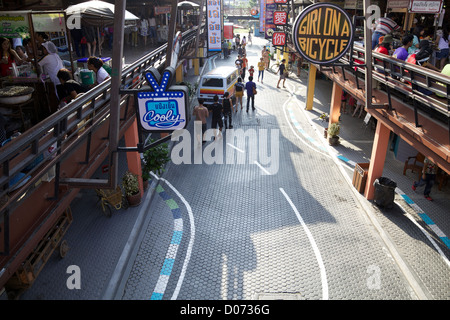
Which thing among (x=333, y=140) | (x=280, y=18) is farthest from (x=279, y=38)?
(x=333, y=140)

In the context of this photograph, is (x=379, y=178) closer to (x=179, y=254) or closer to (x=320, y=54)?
(x=320, y=54)

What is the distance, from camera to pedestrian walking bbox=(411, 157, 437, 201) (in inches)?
428

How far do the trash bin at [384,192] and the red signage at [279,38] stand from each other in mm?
14498

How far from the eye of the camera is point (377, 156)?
10836 mm

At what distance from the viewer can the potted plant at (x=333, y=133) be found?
15516 mm

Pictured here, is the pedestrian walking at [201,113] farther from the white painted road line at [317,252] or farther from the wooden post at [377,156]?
the wooden post at [377,156]

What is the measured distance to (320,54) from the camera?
819 cm

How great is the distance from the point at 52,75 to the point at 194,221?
5657mm

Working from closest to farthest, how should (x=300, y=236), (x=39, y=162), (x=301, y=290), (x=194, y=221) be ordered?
1. (x=39, y=162)
2. (x=301, y=290)
3. (x=300, y=236)
4. (x=194, y=221)

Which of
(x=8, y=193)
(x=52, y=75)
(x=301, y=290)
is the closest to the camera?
(x=8, y=193)

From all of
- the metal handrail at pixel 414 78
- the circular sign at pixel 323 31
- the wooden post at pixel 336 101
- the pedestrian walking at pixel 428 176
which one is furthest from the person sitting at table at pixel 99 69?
A: the wooden post at pixel 336 101

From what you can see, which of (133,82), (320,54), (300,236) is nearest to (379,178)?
(300,236)

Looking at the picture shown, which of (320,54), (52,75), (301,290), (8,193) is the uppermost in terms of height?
(320,54)

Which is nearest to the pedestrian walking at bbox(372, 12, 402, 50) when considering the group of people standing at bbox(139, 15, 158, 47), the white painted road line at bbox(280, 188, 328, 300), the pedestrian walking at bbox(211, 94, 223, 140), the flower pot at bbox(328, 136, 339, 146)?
the flower pot at bbox(328, 136, 339, 146)
